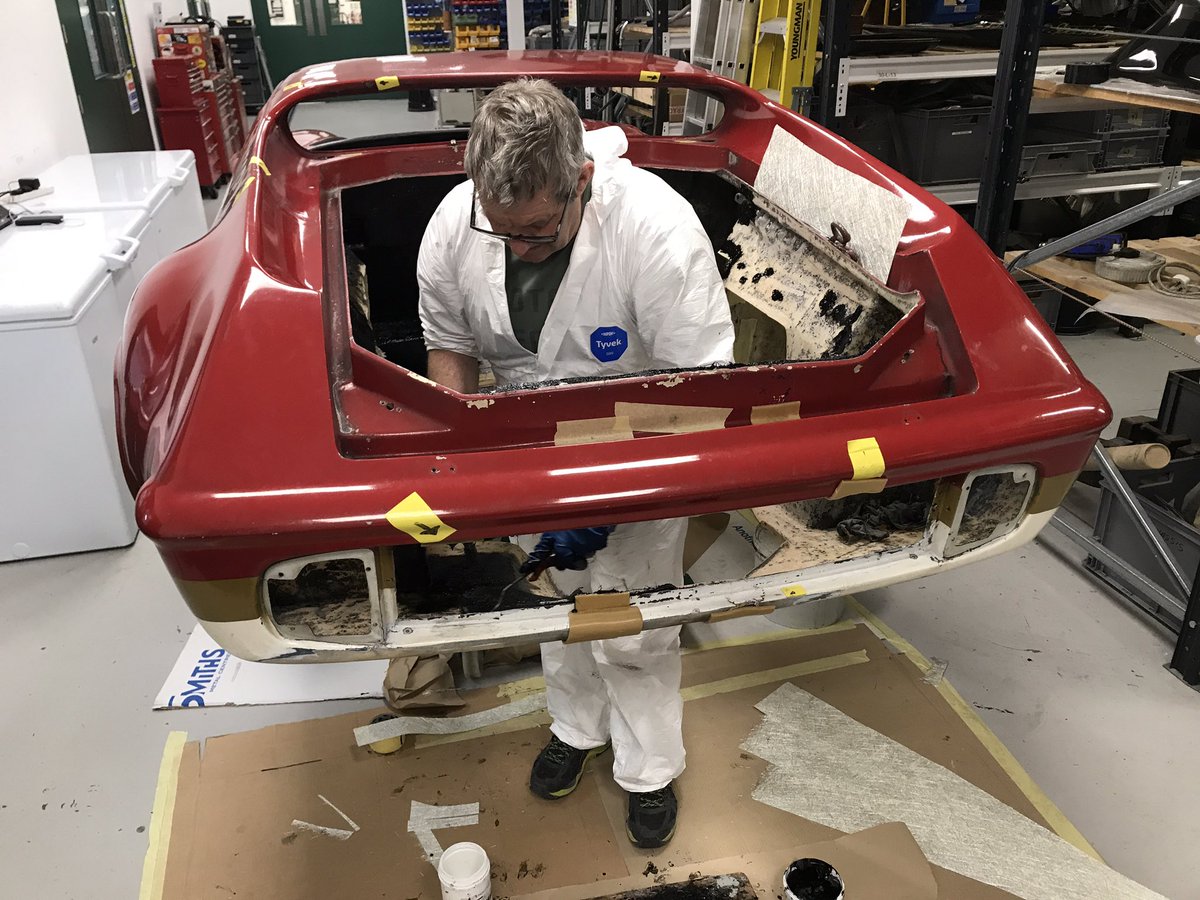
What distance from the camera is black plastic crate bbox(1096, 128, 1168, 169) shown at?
3.26 meters

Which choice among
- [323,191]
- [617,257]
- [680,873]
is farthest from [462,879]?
[323,191]

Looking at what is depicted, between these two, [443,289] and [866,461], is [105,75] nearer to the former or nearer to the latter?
[443,289]

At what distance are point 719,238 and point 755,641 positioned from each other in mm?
1021

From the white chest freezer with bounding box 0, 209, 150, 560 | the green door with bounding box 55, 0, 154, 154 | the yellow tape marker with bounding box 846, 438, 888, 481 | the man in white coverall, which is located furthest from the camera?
the green door with bounding box 55, 0, 154, 154

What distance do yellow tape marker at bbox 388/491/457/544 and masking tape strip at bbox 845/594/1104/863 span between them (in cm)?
105

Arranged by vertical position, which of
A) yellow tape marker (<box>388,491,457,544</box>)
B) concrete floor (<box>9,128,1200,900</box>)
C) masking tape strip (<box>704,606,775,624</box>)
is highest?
yellow tape marker (<box>388,491,457,544</box>)

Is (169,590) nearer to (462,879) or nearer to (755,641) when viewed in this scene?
(462,879)

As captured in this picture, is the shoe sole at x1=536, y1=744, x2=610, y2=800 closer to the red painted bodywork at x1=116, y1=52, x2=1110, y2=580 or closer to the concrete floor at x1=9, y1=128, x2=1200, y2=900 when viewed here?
the concrete floor at x1=9, y1=128, x2=1200, y2=900

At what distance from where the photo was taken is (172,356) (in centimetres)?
130

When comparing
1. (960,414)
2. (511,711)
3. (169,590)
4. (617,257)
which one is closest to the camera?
(960,414)

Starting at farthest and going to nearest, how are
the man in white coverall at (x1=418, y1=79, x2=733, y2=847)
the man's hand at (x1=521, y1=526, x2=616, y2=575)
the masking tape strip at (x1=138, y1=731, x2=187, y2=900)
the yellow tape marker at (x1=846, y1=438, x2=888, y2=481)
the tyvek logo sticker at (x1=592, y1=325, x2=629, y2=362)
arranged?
the masking tape strip at (x1=138, y1=731, x2=187, y2=900), the tyvek logo sticker at (x1=592, y1=325, x2=629, y2=362), the man's hand at (x1=521, y1=526, x2=616, y2=575), the man in white coverall at (x1=418, y1=79, x2=733, y2=847), the yellow tape marker at (x1=846, y1=438, x2=888, y2=481)

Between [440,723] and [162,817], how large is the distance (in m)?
0.57

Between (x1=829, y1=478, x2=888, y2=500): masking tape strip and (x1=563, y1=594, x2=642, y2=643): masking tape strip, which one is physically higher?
(x1=829, y1=478, x2=888, y2=500): masking tape strip

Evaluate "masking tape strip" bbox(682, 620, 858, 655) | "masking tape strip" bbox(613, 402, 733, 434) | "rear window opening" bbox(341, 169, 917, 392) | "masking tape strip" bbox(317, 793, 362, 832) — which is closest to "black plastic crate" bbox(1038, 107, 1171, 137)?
"rear window opening" bbox(341, 169, 917, 392)
